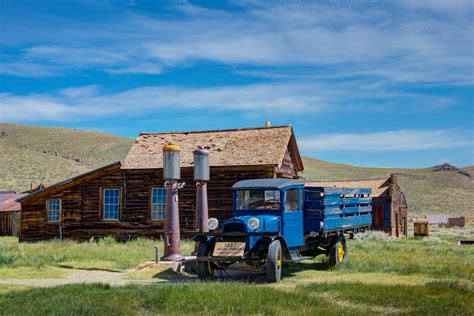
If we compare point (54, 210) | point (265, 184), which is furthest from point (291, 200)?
point (54, 210)

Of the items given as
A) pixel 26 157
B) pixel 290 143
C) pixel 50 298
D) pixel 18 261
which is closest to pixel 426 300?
pixel 50 298

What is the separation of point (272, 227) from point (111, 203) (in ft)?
47.2

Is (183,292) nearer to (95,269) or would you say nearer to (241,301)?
(241,301)

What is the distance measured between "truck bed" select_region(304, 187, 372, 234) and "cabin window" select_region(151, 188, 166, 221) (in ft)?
34.9

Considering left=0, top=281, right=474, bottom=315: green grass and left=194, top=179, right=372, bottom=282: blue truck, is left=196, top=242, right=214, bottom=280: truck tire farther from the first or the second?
left=0, top=281, right=474, bottom=315: green grass

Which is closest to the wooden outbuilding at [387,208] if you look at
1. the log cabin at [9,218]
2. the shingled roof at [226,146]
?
the shingled roof at [226,146]

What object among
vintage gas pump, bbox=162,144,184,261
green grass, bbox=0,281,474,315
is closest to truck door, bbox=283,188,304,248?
green grass, bbox=0,281,474,315

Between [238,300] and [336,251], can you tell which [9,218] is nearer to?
[336,251]

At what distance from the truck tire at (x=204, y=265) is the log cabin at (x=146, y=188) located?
10273 mm

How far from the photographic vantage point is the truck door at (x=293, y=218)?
1341 centimetres

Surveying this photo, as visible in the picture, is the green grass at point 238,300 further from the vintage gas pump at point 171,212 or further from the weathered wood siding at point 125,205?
the weathered wood siding at point 125,205

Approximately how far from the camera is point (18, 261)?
53.5ft

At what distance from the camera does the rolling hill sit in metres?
62.7

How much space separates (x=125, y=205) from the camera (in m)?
25.7
